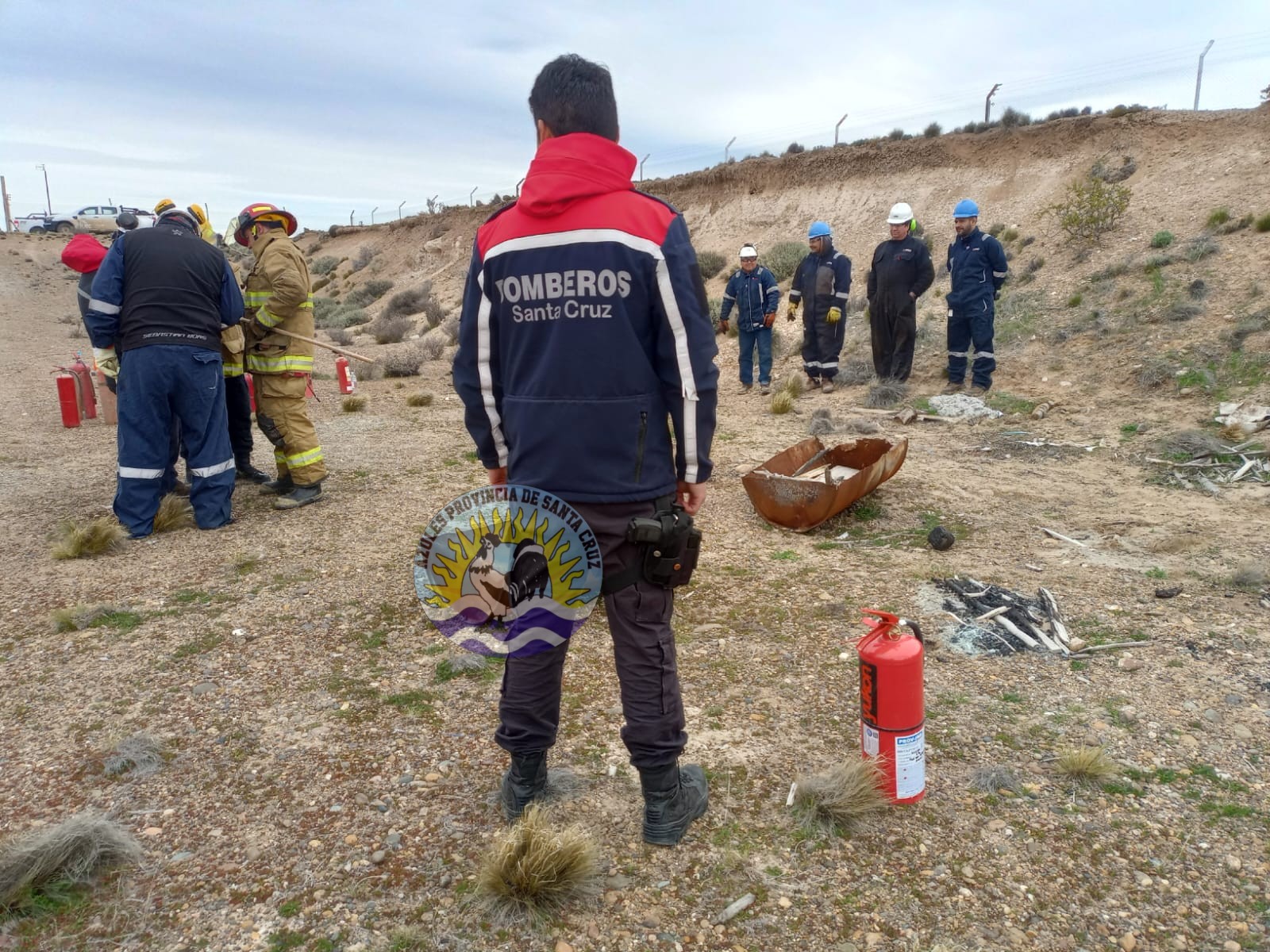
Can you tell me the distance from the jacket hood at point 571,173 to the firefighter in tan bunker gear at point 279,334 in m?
4.22

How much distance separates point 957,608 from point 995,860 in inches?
78.8

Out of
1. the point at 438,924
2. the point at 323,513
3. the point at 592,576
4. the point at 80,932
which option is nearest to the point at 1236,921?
the point at 592,576

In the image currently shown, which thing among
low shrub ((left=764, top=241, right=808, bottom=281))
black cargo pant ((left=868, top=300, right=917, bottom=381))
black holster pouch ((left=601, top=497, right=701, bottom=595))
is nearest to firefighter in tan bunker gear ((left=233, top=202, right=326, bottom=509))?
black holster pouch ((left=601, top=497, right=701, bottom=595))

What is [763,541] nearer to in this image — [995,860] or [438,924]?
[995,860]

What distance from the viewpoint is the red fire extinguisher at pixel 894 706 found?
2.52 m

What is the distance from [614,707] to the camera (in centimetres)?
344

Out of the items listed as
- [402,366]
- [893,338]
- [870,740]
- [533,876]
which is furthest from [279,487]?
[893,338]

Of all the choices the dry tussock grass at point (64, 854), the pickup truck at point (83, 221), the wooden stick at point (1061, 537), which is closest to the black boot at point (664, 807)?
the dry tussock grass at point (64, 854)

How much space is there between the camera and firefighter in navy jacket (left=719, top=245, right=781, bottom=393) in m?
11.2

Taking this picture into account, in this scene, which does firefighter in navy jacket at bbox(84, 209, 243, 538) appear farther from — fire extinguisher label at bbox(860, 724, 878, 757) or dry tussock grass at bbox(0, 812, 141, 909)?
fire extinguisher label at bbox(860, 724, 878, 757)

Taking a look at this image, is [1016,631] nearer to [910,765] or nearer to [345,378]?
[910,765]

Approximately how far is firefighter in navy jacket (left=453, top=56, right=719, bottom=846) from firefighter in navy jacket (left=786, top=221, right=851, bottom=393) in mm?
9095

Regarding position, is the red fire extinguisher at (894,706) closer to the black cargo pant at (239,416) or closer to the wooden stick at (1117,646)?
the wooden stick at (1117,646)

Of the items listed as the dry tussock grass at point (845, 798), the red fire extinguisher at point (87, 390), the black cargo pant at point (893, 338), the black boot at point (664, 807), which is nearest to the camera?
the black boot at point (664, 807)
